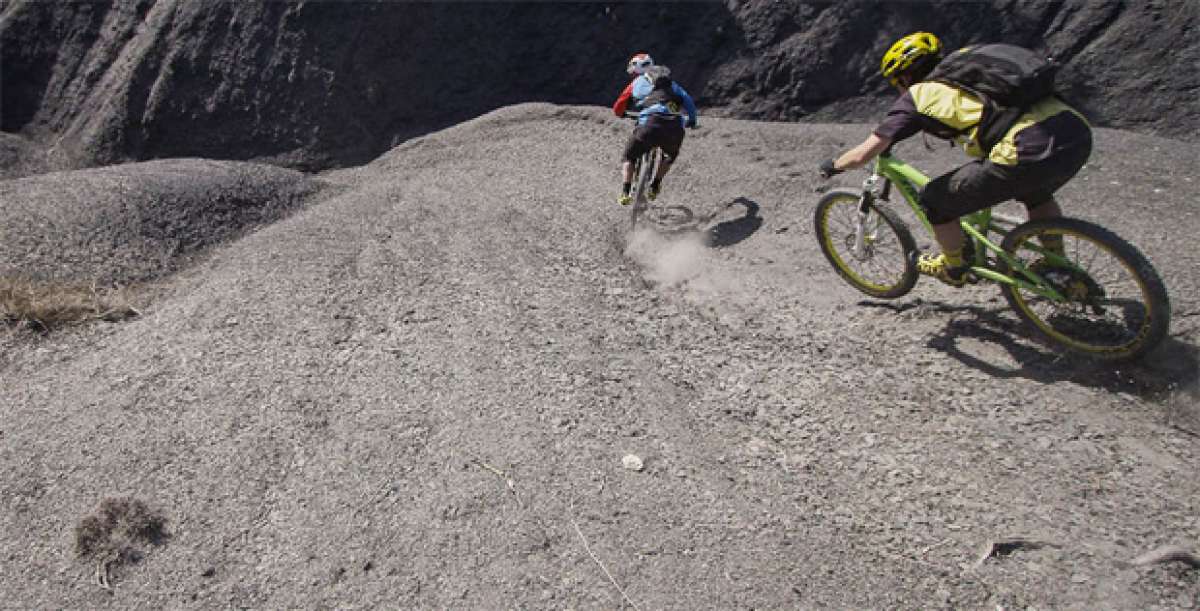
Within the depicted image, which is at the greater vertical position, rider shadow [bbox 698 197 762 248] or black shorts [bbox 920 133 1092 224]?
black shorts [bbox 920 133 1092 224]

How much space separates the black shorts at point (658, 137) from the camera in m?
8.15

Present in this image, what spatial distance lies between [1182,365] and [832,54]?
Result: 337 inches

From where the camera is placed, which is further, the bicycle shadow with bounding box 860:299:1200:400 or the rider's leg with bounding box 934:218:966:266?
the rider's leg with bounding box 934:218:966:266

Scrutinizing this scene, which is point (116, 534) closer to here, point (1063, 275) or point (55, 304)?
point (55, 304)

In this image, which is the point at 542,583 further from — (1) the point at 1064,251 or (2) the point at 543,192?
(2) the point at 543,192

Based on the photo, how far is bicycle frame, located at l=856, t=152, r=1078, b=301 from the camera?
4.54 metres

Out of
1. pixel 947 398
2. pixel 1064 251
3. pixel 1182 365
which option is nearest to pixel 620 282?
pixel 947 398

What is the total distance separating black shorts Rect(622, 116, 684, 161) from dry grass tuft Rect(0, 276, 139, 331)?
5.05 meters

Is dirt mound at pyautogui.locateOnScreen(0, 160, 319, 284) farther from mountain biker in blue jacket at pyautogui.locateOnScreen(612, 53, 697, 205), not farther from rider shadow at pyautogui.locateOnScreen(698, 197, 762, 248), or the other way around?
rider shadow at pyautogui.locateOnScreen(698, 197, 762, 248)

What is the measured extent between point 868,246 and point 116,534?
201 inches

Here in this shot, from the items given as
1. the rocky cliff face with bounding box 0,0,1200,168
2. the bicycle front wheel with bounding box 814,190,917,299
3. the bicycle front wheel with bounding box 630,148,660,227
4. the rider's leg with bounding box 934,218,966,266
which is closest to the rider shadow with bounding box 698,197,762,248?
the bicycle front wheel with bounding box 630,148,660,227

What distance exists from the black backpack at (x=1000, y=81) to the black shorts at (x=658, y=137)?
388 cm

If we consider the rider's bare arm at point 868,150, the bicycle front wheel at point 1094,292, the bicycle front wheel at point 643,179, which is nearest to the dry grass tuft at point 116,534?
the rider's bare arm at point 868,150

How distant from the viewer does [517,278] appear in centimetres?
670
